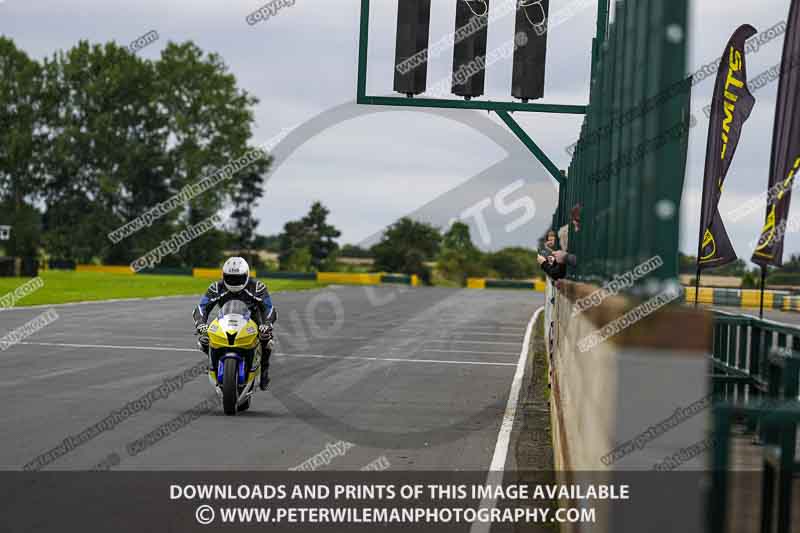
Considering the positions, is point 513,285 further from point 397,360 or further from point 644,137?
point 644,137

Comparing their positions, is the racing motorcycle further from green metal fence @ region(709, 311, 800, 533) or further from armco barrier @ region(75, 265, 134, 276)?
armco barrier @ region(75, 265, 134, 276)

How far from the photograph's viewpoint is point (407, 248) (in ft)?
322

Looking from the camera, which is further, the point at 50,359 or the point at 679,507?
the point at 50,359

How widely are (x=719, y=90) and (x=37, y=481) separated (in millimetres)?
8457

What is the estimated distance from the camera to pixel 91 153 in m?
79.2

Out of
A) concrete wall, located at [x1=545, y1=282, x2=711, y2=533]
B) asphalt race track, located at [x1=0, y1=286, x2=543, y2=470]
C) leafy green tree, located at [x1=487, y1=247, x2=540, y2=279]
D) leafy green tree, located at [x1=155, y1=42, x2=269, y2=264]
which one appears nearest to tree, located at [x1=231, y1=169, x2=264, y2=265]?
leafy green tree, located at [x1=155, y1=42, x2=269, y2=264]

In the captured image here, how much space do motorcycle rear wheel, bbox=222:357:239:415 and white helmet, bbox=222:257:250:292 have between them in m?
0.86

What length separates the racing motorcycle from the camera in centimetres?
1047

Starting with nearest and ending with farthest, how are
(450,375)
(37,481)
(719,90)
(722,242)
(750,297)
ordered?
(37,481)
(719,90)
(722,242)
(450,375)
(750,297)

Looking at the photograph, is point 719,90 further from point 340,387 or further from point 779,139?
point 340,387

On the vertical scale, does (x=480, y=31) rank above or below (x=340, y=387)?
above

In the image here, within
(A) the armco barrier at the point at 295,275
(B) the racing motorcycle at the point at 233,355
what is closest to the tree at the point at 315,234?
(A) the armco barrier at the point at 295,275

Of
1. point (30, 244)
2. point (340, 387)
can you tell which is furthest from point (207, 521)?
point (30, 244)

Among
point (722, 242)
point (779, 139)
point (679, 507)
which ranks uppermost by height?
point (779, 139)
